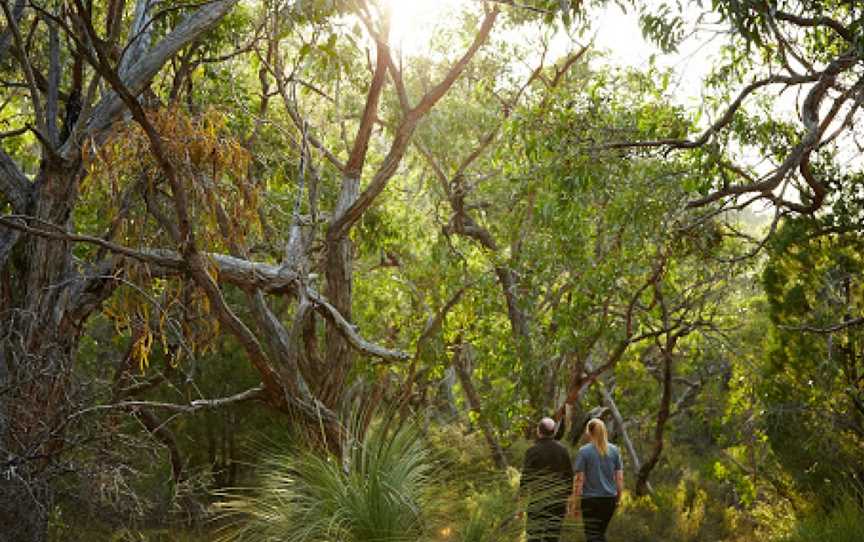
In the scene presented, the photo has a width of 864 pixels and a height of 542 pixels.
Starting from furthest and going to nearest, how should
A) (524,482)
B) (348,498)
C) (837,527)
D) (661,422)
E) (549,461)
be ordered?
(661,422), (549,461), (837,527), (524,482), (348,498)

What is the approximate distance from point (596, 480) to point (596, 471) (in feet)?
0.31

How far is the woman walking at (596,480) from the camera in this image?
944 centimetres

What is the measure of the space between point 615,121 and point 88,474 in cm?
683

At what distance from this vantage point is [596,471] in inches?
371

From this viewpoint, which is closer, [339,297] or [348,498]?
[348,498]

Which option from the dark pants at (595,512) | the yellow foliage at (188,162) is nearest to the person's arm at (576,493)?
the dark pants at (595,512)

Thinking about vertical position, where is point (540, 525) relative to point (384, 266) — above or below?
below

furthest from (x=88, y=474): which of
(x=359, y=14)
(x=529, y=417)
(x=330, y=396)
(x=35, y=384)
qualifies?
(x=529, y=417)

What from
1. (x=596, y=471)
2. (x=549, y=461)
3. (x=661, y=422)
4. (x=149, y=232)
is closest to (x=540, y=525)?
(x=549, y=461)

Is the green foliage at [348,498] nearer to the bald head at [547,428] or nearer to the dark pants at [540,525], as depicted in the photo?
the dark pants at [540,525]

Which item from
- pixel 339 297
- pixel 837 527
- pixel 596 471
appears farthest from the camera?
pixel 339 297

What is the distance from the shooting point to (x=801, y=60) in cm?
942

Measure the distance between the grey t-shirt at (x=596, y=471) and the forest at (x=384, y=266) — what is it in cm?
75

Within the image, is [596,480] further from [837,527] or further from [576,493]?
[837,527]
